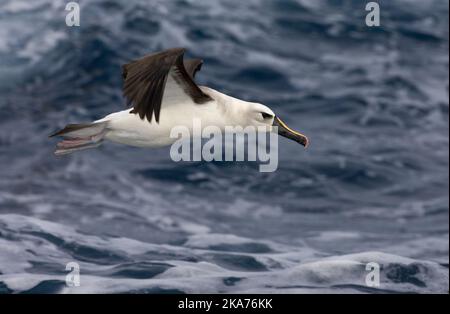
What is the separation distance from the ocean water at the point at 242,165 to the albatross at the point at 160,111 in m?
4.56

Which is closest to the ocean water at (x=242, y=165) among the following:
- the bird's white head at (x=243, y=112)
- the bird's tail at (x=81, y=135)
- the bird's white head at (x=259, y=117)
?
the bird's tail at (x=81, y=135)

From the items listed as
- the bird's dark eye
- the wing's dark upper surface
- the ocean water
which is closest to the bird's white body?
the bird's dark eye

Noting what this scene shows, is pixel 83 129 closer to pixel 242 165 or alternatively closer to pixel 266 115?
pixel 266 115

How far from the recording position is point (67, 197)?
22.1 metres

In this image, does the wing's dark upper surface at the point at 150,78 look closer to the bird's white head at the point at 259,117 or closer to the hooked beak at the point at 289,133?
the bird's white head at the point at 259,117

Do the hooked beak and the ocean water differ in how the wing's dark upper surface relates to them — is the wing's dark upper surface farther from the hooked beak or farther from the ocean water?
the ocean water

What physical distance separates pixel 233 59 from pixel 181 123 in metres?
17.0

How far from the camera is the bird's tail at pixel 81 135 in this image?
10.8 m

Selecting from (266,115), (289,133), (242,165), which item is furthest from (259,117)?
(242,165)

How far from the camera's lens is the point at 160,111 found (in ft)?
35.2

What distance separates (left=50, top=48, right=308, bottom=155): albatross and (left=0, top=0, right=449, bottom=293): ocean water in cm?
456

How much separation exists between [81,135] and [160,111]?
1015 mm

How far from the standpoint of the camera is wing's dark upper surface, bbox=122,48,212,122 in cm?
1017

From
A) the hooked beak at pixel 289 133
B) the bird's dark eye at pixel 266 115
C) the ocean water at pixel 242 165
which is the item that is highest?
the ocean water at pixel 242 165
